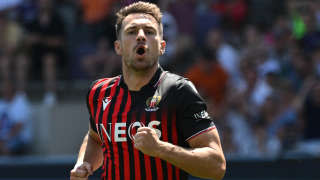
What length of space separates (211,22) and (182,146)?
7.18 m

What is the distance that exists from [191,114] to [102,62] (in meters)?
6.93

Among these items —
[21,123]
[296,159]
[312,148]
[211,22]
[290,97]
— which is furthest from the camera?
[211,22]

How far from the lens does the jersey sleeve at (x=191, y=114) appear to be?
376 centimetres

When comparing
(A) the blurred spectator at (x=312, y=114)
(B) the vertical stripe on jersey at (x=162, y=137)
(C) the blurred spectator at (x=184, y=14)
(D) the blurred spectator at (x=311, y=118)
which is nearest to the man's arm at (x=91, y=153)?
(B) the vertical stripe on jersey at (x=162, y=137)

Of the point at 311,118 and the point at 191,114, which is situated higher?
the point at 311,118

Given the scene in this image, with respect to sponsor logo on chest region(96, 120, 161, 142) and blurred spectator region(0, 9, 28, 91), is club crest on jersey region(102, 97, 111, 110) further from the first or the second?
blurred spectator region(0, 9, 28, 91)

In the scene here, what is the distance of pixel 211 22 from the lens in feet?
35.7

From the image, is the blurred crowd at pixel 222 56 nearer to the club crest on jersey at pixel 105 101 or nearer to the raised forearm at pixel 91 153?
the raised forearm at pixel 91 153

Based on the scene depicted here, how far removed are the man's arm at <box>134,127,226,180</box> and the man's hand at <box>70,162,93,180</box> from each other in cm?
65

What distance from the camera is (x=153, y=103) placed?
12.7ft

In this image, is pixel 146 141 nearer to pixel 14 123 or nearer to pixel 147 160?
pixel 147 160

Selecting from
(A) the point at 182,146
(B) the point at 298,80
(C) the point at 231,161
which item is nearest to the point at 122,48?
(A) the point at 182,146

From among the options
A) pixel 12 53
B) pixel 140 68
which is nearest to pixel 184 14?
pixel 12 53

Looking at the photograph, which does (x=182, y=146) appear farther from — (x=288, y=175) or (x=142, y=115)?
(x=288, y=175)
